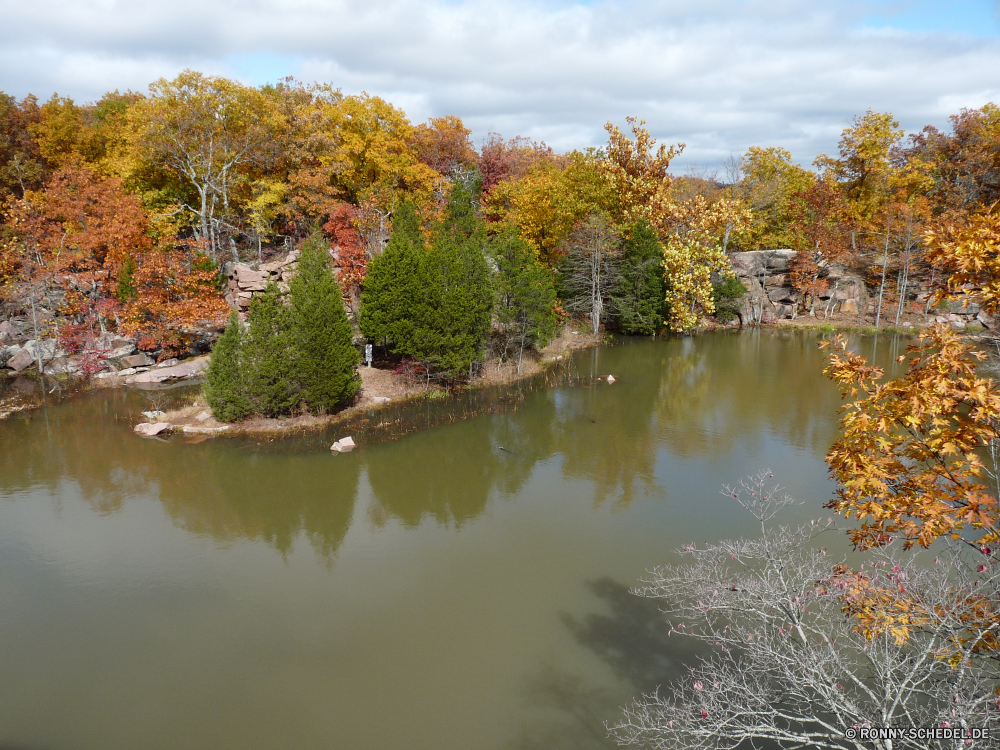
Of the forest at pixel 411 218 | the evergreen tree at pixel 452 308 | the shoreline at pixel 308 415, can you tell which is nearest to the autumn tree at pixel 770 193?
the forest at pixel 411 218

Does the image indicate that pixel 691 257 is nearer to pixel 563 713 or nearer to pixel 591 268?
pixel 591 268

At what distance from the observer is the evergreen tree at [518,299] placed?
25594 mm

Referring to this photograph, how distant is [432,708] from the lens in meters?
8.59

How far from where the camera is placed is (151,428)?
61.7 ft

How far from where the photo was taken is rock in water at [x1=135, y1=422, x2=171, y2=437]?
61.4ft

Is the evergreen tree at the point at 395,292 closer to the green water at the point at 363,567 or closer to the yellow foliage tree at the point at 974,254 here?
the green water at the point at 363,567

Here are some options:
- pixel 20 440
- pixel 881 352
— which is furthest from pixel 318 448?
pixel 881 352

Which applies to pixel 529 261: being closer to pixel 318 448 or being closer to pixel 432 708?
pixel 318 448

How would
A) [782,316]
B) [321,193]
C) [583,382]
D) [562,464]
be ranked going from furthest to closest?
[782,316]
[321,193]
[583,382]
[562,464]

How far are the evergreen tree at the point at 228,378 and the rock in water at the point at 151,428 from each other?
161cm

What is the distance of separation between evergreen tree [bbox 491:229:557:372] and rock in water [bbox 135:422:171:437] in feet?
43.7

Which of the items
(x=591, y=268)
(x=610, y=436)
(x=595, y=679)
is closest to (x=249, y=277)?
(x=591, y=268)

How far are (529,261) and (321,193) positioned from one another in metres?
11.8

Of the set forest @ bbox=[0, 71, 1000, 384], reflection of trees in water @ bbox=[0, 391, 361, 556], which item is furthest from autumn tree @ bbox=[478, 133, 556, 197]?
reflection of trees in water @ bbox=[0, 391, 361, 556]
